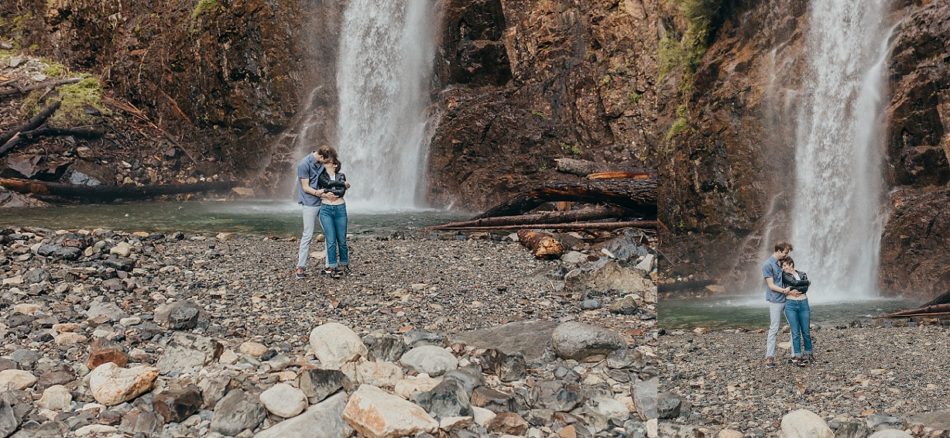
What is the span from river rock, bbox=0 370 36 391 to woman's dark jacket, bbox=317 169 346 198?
9.83 feet

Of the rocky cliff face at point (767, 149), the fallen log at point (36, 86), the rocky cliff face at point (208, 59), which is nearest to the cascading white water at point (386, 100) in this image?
the rocky cliff face at point (208, 59)

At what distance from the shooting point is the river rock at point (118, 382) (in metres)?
4.74

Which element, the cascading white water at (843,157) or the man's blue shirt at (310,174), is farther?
the man's blue shirt at (310,174)

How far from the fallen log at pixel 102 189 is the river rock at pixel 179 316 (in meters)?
11.6

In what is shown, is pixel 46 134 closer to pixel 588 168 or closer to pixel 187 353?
pixel 588 168

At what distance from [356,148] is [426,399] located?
1414 cm

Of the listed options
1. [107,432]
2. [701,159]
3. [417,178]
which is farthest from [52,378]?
[417,178]

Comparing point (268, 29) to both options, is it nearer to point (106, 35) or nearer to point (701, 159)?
point (106, 35)

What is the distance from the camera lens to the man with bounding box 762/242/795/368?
3441mm

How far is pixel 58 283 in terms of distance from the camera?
24.3ft

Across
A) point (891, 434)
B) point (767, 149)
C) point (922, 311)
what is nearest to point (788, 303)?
point (922, 311)

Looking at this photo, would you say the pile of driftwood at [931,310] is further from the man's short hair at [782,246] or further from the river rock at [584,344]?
the river rock at [584,344]

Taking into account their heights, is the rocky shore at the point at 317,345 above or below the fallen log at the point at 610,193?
below

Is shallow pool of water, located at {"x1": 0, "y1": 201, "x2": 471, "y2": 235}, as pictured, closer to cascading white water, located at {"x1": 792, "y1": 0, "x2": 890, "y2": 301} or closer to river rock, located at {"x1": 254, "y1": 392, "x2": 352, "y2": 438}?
river rock, located at {"x1": 254, "y1": 392, "x2": 352, "y2": 438}
